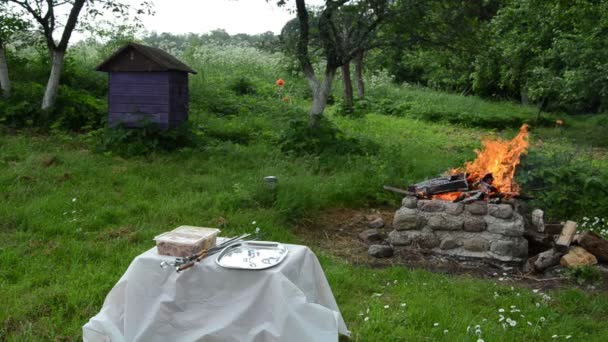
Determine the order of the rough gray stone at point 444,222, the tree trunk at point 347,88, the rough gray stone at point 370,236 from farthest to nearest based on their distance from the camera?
the tree trunk at point 347,88, the rough gray stone at point 370,236, the rough gray stone at point 444,222

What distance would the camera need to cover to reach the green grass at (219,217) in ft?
14.9

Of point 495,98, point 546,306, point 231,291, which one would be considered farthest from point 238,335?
point 495,98

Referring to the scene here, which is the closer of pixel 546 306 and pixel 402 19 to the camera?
pixel 546 306

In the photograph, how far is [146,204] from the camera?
23.7 feet

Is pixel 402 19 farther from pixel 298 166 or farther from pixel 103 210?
pixel 103 210

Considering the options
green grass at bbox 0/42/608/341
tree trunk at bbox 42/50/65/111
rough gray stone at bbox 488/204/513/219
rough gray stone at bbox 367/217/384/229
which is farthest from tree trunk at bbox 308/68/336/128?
rough gray stone at bbox 488/204/513/219

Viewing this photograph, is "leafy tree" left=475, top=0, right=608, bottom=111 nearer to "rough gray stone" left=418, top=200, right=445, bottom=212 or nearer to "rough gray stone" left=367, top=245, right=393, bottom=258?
"rough gray stone" left=418, top=200, right=445, bottom=212

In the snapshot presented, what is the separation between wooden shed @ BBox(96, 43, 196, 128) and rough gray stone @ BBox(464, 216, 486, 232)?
5485mm

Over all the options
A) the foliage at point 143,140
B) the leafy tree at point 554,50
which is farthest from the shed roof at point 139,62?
the leafy tree at point 554,50

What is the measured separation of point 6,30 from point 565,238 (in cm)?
1100

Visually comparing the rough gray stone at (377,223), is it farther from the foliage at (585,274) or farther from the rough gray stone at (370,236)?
the foliage at (585,274)

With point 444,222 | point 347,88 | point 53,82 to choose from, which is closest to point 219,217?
point 444,222

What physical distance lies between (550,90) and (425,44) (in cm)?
808

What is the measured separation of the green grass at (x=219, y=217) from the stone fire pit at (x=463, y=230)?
0.84m
